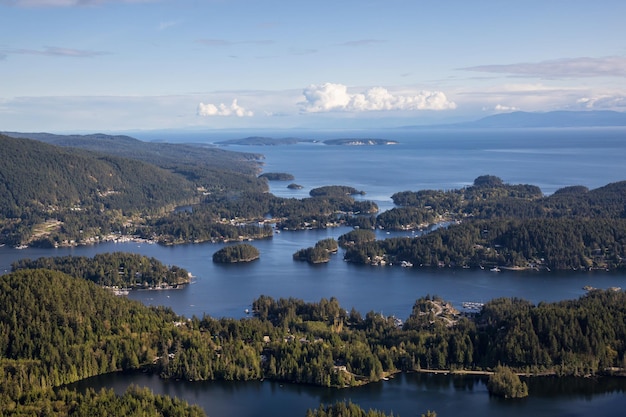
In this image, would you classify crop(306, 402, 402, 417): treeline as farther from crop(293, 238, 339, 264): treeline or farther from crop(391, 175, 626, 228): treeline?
crop(391, 175, 626, 228): treeline

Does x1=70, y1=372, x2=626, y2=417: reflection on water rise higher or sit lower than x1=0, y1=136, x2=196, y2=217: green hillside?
lower

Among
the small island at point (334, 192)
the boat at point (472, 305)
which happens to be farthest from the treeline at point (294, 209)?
the boat at point (472, 305)

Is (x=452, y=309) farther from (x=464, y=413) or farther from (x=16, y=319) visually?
(x=16, y=319)

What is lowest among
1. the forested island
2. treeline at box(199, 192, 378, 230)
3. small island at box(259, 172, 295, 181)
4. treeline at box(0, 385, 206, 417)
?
treeline at box(0, 385, 206, 417)

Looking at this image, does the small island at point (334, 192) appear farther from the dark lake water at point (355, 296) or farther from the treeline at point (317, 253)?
the treeline at point (317, 253)

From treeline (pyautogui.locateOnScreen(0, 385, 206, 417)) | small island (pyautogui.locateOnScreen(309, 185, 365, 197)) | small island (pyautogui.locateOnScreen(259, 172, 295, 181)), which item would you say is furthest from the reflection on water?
small island (pyautogui.locateOnScreen(259, 172, 295, 181))

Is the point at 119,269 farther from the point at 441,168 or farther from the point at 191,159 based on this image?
the point at 441,168
